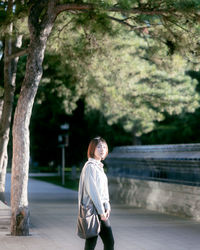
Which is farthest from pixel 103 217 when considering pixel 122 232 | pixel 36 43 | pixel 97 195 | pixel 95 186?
pixel 122 232

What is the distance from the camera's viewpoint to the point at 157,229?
38.7 feet

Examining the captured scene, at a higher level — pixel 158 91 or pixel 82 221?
pixel 158 91

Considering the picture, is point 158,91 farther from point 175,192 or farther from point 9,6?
point 9,6

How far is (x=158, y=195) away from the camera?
15.7m

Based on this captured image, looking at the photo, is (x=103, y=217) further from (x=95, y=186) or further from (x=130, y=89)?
(x=130, y=89)

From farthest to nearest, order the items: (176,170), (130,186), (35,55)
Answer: (130,186) → (176,170) → (35,55)

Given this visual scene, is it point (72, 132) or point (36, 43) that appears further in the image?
point (72, 132)

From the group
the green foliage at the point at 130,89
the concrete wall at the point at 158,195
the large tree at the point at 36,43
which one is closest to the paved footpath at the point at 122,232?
the concrete wall at the point at 158,195

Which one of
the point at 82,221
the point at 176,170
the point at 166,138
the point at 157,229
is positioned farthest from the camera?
the point at 166,138

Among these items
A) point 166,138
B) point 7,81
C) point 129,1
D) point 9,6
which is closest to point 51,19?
point 129,1

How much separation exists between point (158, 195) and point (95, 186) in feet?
31.2

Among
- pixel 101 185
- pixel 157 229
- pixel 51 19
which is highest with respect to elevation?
pixel 51 19

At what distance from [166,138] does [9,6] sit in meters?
25.0

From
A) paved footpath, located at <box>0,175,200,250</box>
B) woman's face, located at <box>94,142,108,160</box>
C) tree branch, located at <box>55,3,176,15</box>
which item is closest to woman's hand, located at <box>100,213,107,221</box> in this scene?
woman's face, located at <box>94,142,108,160</box>
